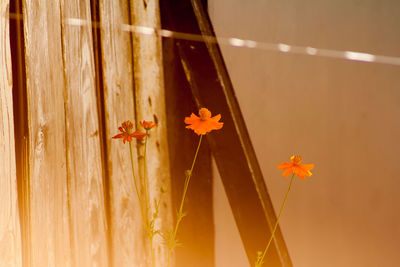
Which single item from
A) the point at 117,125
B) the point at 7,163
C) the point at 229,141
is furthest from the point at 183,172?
the point at 7,163

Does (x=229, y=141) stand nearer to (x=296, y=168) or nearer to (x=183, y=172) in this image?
(x=183, y=172)

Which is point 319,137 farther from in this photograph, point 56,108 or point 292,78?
point 56,108

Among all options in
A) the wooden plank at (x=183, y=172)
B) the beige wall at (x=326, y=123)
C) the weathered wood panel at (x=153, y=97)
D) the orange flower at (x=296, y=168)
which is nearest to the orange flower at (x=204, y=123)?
the orange flower at (x=296, y=168)

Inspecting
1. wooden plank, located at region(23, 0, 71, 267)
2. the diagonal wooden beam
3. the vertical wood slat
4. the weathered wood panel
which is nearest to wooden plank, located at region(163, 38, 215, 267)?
the weathered wood panel

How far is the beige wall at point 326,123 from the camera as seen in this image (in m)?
2.00

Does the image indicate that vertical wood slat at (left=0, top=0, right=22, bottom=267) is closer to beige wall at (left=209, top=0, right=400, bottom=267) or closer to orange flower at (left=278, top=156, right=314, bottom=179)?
orange flower at (left=278, top=156, right=314, bottom=179)

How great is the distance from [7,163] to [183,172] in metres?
0.82

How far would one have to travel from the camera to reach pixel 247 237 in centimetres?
163

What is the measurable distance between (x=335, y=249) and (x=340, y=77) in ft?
2.70

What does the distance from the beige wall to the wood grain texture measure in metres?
0.51

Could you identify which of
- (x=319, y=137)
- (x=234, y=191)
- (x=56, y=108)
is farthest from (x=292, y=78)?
(x=56, y=108)

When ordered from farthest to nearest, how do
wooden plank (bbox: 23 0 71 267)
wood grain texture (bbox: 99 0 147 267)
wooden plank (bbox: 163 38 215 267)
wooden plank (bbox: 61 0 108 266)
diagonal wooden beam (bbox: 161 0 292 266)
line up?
wooden plank (bbox: 163 38 215 267) < diagonal wooden beam (bbox: 161 0 292 266) < wood grain texture (bbox: 99 0 147 267) < wooden plank (bbox: 61 0 108 266) < wooden plank (bbox: 23 0 71 267)

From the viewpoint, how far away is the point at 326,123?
208cm

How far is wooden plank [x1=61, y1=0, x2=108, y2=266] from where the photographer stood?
1.33 meters
